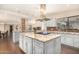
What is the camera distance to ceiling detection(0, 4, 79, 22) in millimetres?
1492

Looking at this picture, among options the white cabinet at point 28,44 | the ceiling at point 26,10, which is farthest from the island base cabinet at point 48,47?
the ceiling at point 26,10

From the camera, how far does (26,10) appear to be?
5.24 feet

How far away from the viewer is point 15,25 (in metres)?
1.62

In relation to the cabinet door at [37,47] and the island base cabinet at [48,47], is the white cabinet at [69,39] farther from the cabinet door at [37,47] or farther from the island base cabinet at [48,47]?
the cabinet door at [37,47]

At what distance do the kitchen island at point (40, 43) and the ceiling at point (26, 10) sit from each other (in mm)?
341

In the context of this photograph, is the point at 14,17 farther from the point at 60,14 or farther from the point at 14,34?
the point at 60,14

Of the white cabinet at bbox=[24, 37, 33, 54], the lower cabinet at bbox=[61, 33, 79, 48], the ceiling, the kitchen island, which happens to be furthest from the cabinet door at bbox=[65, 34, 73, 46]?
the white cabinet at bbox=[24, 37, 33, 54]

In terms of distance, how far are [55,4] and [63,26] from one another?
41 centimetres

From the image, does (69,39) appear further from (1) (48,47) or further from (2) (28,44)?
(2) (28,44)

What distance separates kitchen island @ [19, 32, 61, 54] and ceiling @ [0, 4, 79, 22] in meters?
0.34

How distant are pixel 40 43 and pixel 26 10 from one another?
60 cm

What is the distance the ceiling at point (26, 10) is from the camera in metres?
1.49
